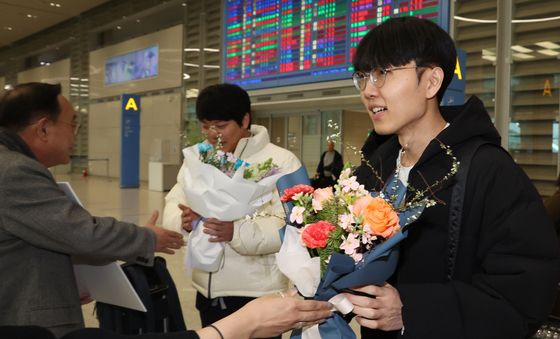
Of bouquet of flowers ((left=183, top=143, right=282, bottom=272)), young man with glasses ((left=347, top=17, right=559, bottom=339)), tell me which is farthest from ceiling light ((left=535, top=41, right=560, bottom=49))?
young man with glasses ((left=347, top=17, right=559, bottom=339))

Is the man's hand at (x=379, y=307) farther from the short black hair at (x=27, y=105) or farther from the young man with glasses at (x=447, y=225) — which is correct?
the short black hair at (x=27, y=105)

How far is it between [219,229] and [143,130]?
14.6 m

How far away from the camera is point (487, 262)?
1.28 m

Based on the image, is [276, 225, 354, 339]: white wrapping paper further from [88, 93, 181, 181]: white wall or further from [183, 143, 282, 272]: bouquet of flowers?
[88, 93, 181, 181]: white wall

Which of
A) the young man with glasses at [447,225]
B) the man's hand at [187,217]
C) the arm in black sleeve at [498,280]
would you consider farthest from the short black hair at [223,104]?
the arm in black sleeve at [498,280]

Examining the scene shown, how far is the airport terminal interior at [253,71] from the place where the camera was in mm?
6586

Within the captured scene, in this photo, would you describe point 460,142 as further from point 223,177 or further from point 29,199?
point 29,199

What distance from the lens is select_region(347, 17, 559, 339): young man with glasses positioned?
125cm

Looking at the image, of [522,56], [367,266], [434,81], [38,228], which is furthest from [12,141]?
[522,56]

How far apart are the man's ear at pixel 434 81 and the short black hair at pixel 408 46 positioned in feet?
0.06

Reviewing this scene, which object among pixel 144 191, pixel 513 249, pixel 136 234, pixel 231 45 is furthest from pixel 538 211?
pixel 144 191

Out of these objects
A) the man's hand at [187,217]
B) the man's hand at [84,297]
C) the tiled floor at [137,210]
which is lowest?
the tiled floor at [137,210]

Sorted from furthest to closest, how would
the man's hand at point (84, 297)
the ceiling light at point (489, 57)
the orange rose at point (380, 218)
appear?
the ceiling light at point (489, 57) < the man's hand at point (84, 297) < the orange rose at point (380, 218)

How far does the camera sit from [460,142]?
145 centimetres
